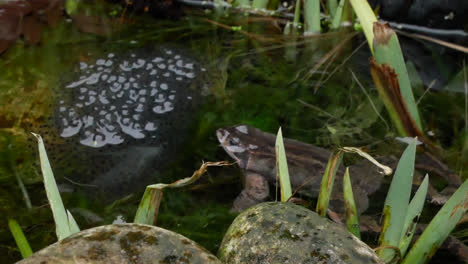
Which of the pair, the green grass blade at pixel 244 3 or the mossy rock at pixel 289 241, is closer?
the mossy rock at pixel 289 241

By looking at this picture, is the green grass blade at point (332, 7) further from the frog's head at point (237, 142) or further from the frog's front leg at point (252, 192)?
the frog's front leg at point (252, 192)

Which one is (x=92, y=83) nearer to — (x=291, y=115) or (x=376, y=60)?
(x=291, y=115)

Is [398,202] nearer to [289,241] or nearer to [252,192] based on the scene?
[289,241]

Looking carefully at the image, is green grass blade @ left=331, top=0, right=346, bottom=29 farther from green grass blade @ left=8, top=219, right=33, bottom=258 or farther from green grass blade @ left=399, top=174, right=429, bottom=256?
green grass blade @ left=8, top=219, right=33, bottom=258

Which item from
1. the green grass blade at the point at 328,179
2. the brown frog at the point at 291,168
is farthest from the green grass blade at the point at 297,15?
the green grass blade at the point at 328,179

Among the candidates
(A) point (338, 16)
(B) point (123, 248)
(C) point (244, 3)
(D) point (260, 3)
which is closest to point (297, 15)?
(A) point (338, 16)

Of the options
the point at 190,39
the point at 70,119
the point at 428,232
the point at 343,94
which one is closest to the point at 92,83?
the point at 70,119
